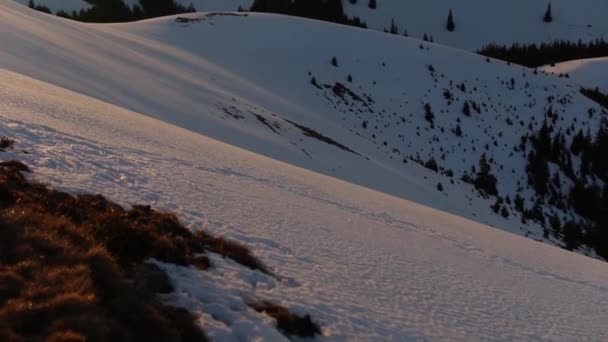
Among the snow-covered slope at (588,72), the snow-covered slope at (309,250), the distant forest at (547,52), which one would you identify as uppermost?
the distant forest at (547,52)

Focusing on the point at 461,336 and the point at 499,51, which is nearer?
the point at 461,336

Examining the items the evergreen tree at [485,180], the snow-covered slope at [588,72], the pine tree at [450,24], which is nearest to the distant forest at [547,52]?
the snow-covered slope at [588,72]

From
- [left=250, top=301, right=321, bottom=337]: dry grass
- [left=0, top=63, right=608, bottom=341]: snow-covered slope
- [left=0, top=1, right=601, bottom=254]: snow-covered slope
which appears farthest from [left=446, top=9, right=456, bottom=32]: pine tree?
[left=250, top=301, right=321, bottom=337]: dry grass

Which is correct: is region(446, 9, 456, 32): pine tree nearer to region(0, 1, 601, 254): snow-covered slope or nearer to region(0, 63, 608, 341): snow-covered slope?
region(0, 1, 601, 254): snow-covered slope

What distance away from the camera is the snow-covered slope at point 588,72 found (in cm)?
6338

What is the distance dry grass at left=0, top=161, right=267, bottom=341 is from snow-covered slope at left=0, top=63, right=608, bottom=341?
41 cm

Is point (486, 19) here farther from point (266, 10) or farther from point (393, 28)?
point (266, 10)

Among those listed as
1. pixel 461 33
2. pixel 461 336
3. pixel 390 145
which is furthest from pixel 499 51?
pixel 461 336

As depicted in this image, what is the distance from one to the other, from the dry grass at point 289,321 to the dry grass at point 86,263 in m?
1.01

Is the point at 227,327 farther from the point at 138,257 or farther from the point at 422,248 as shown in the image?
the point at 422,248

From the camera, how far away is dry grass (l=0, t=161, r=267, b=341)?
4.83 metres

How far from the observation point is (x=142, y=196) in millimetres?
9094

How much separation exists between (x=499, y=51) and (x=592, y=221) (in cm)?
6071

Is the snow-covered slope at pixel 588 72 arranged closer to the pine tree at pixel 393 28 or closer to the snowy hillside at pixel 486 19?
the pine tree at pixel 393 28
